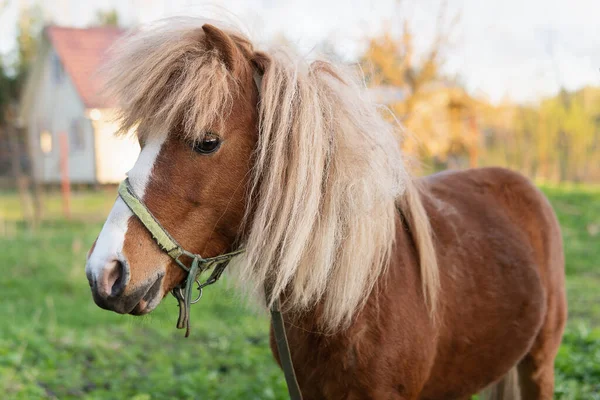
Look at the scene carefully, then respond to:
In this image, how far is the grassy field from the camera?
13.4 ft

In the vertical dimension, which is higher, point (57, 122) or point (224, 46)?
point (224, 46)

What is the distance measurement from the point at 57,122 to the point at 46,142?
1689 mm

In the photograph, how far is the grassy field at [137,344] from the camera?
408cm

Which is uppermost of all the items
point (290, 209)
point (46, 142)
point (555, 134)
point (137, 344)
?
point (290, 209)

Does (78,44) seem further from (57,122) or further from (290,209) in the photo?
(290,209)

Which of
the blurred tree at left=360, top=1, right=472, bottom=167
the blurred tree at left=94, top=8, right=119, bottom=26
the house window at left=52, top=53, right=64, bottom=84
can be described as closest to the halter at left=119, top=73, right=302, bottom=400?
the blurred tree at left=360, top=1, right=472, bottom=167

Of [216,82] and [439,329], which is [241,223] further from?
[439,329]

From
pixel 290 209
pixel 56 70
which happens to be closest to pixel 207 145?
pixel 290 209

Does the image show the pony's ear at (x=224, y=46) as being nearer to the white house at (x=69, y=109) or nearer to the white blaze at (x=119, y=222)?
the white blaze at (x=119, y=222)

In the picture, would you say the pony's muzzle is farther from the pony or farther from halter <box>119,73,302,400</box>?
halter <box>119,73,302,400</box>

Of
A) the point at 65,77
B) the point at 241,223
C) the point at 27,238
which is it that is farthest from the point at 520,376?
the point at 65,77

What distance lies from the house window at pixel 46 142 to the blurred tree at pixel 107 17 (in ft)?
38.5

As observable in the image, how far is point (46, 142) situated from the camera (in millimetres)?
25422

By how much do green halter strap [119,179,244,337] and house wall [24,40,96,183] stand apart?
20.2 m
